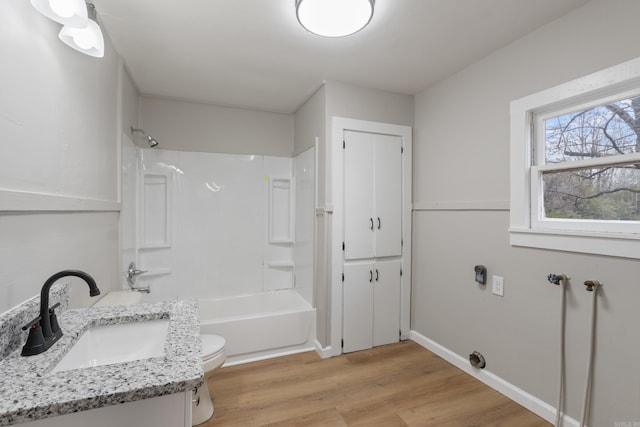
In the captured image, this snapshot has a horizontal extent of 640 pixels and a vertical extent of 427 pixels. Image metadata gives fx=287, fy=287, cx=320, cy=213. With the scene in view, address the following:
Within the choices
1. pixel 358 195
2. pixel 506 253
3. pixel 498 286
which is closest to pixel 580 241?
pixel 506 253

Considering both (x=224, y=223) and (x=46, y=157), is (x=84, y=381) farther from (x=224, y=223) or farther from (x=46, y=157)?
(x=224, y=223)

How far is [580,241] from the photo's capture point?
159cm

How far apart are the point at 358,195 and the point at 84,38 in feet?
6.68

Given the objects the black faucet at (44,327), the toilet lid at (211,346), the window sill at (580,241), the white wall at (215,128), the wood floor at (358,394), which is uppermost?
the white wall at (215,128)

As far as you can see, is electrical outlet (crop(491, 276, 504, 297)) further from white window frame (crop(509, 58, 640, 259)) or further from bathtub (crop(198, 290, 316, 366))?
bathtub (crop(198, 290, 316, 366))

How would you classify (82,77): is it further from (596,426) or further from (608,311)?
(596,426)

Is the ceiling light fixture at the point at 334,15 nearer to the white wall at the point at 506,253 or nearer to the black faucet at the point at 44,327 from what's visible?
the white wall at the point at 506,253

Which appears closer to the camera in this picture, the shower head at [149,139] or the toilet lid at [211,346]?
the toilet lid at [211,346]

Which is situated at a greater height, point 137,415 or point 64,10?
point 64,10

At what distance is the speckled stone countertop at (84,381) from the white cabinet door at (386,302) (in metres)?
1.99

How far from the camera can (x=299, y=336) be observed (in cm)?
261

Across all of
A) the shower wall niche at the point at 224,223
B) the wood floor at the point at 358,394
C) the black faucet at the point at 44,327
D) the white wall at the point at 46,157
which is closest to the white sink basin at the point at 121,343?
the black faucet at the point at 44,327

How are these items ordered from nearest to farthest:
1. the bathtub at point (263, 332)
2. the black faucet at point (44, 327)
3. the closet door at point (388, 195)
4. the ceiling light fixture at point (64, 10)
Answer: the black faucet at point (44, 327) → the ceiling light fixture at point (64, 10) → the bathtub at point (263, 332) → the closet door at point (388, 195)

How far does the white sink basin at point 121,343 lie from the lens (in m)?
1.06
